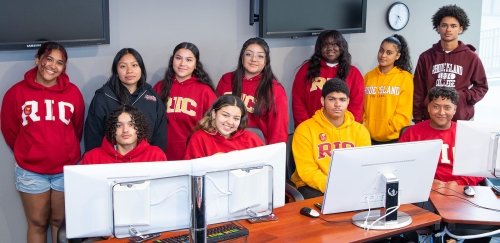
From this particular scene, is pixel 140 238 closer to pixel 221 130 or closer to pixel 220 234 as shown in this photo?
pixel 220 234

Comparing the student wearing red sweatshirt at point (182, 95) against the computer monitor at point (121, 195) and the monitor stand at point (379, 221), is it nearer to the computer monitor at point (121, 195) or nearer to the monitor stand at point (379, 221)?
the monitor stand at point (379, 221)

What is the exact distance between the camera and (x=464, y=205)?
9.70ft

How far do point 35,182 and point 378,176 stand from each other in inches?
78.0

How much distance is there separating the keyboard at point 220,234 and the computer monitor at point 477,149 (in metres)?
1.23

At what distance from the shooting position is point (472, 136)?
A: 291cm

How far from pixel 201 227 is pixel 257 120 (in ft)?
5.66

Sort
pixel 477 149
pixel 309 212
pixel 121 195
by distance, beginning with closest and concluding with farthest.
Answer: pixel 121 195, pixel 309 212, pixel 477 149

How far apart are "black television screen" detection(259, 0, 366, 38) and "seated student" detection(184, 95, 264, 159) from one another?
126 centimetres

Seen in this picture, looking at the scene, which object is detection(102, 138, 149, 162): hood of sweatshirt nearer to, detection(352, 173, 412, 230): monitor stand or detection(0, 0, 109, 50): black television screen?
detection(0, 0, 109, 50): black television screen

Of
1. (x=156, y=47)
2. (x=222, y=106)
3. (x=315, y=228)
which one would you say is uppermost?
(x=156, y=47)

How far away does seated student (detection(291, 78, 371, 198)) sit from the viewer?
3.47 m

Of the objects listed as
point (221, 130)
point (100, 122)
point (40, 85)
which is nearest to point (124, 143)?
point (100, 122)

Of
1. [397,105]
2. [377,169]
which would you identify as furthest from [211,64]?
[377,169]

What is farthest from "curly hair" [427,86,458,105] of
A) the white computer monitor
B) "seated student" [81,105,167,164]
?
"seated student" [81,105,167,164]
